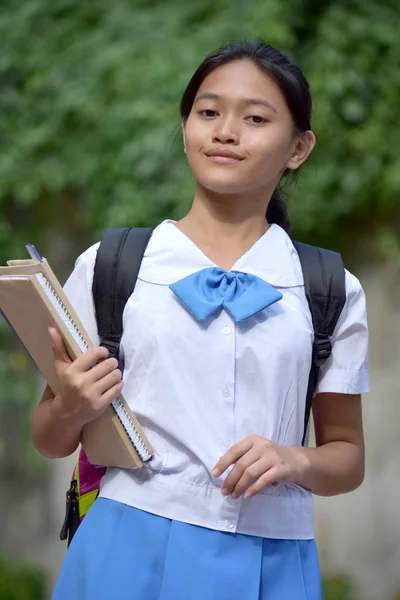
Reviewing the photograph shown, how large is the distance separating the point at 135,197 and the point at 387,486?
4.63 ft

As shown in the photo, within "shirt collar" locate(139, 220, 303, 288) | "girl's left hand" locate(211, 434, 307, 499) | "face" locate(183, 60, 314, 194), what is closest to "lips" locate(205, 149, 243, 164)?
"face" locate(183, 60, 314, 194)

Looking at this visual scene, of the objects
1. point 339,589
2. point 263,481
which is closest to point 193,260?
point 263,481

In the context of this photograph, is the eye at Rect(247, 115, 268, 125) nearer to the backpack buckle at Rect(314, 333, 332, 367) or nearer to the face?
the face

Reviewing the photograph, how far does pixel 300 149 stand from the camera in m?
1.99

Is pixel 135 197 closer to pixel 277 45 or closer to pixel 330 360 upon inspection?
pixel 277 45

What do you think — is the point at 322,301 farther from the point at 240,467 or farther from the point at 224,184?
the point at 240,467

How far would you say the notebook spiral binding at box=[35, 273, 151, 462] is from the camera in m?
1.61


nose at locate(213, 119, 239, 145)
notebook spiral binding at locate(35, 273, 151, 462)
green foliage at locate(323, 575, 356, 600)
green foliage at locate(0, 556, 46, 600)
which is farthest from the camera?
green foliage at locate(0, 556, 46, 600)

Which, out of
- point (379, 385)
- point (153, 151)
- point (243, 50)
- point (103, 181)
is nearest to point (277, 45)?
point (153, 151)

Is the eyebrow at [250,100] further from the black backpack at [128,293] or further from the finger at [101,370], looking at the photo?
the finger at [101,370]

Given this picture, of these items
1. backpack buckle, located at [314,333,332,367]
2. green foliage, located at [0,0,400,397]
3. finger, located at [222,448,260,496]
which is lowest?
finger, located at [222,448,260,496]

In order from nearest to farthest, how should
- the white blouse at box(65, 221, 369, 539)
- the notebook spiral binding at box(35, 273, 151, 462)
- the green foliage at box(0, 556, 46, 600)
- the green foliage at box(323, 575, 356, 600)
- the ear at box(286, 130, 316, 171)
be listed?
1. the notebook spiral binding at box(35, 273, 151, 462)
2. the white blouse at box(65, 221, 369, 539)
3. the ear at box(286, 130, 316, 171)
4. the green foliage at box(323, 575, 356, 600)
5. the green foliage at box(0, 556, 46, 600)

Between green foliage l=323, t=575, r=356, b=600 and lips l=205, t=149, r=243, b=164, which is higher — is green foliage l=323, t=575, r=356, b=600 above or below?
below

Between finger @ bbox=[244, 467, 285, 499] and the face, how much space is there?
1.61 ft
